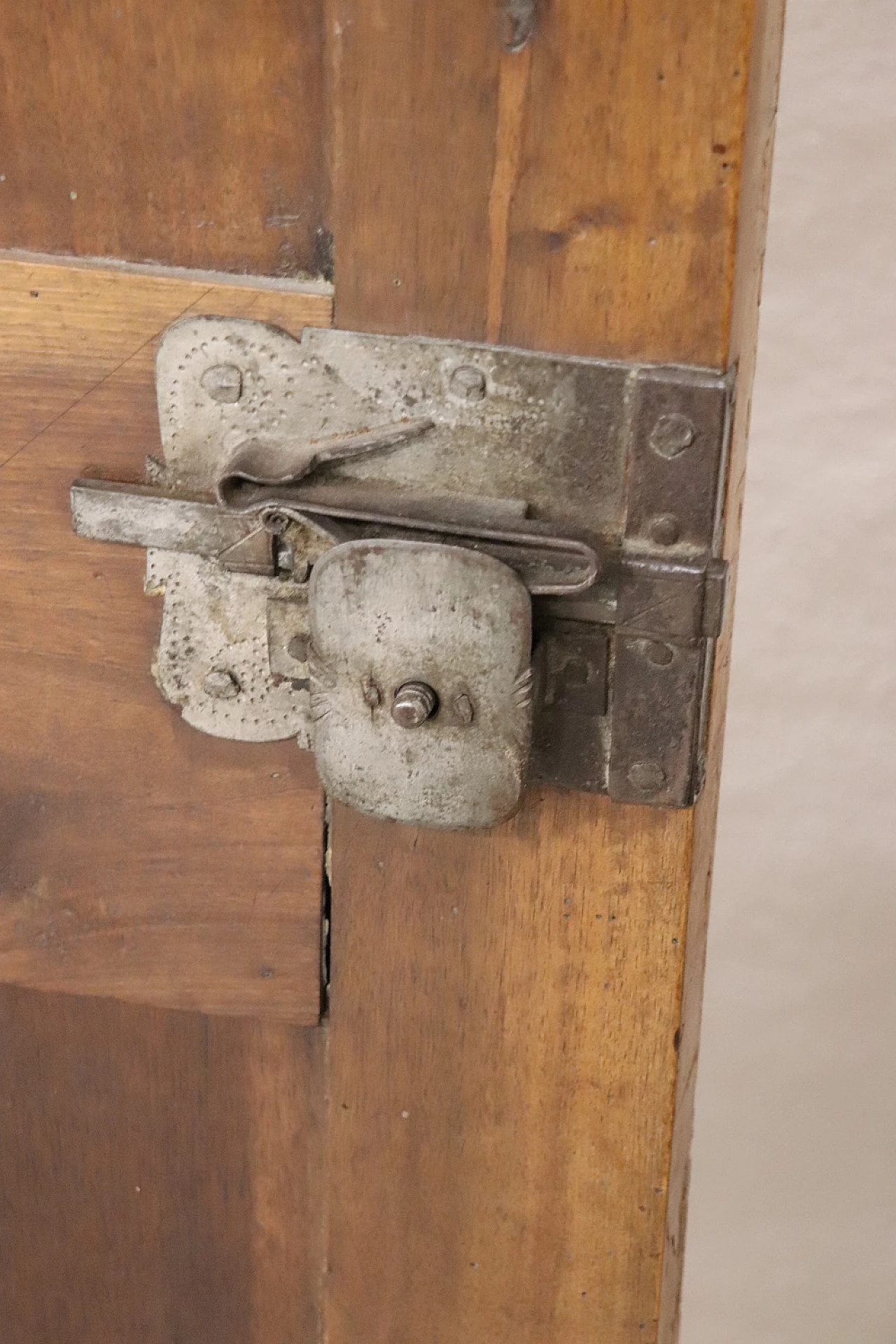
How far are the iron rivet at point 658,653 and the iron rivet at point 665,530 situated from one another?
0.12ft

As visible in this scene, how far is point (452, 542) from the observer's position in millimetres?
636

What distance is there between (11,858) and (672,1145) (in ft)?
0.99

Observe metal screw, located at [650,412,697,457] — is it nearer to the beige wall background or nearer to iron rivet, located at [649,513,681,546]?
iron rivet, located at [649,513,681,546]

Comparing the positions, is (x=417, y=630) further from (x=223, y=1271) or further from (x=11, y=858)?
(x=223, y=1271)

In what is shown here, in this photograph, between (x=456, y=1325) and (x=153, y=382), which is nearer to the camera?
(x=153, y=382)

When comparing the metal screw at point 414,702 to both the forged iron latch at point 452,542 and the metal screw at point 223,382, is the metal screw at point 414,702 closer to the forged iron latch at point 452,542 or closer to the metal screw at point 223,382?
the forged iron latch at point 452,542

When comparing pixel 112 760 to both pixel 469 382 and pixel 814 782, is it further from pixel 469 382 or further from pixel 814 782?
pixel 814 782

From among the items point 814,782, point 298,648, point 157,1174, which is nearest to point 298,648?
point 298,648

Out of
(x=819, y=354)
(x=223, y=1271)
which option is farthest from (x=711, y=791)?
(x=819, y=354)

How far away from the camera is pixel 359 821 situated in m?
0.73

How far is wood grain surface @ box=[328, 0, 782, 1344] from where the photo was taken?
1.95 ft

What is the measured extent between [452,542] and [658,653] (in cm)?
8

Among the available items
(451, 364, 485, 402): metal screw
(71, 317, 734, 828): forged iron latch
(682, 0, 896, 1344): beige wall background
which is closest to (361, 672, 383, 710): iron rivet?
(71, 317, 734, 828): forged iron latch

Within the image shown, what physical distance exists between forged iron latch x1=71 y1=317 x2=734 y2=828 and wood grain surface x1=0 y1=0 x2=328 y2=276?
0.12 ft
